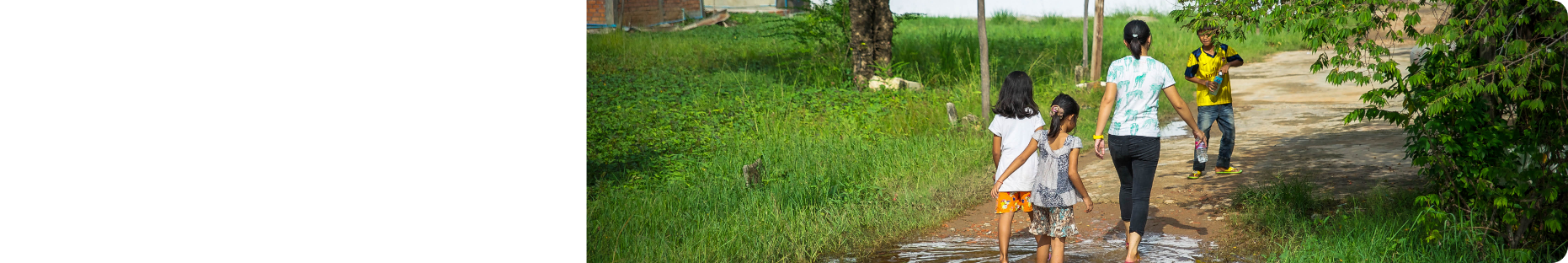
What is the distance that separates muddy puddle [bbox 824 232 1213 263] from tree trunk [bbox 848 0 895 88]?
870cm

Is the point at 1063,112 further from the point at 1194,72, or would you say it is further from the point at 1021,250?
the point at 1194,72

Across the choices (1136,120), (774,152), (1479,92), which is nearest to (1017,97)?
(1136,120)

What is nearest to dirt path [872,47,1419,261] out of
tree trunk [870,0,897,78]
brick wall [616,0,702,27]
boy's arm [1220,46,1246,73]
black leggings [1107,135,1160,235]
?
black leggings [1107,135,1160,235]

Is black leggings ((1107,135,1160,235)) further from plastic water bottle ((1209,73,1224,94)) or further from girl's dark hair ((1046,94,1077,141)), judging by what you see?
plastic water bottle ((1209,73,1224,94))

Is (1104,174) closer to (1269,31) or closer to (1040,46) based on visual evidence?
(1269,31)

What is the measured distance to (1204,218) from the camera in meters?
5.59

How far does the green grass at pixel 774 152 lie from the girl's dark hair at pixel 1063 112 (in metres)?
1.27

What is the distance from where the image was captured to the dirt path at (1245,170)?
5496 mm

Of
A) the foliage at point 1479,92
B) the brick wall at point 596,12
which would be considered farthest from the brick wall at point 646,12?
the foliage at point 1479,92

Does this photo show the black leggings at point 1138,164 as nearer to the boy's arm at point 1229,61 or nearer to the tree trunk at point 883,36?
the boy's arm at point 1229,61

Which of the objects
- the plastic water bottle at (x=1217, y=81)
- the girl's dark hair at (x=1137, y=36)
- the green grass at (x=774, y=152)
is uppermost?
the girl's dark hair at (x=1137, y=36)

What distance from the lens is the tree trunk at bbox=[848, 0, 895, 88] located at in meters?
13.8

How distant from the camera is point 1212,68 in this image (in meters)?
6.33
